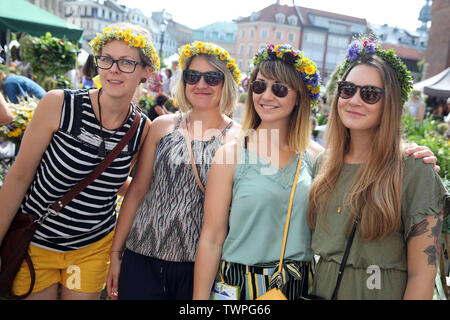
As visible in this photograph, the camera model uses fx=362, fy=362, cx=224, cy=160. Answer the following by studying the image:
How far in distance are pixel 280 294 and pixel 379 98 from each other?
1.09 meters

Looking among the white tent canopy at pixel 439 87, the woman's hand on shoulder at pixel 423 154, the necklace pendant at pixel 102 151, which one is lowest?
the necklace pendant at pixel 102 151

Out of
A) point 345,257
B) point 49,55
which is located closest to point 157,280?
point 345,257

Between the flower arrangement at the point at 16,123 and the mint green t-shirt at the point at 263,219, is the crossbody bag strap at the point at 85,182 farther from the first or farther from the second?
the flower arrangement at the point at 16,123

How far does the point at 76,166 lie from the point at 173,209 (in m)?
0.64

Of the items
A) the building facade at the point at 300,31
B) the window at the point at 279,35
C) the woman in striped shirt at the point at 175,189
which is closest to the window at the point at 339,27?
the building facade at the point at 300,31

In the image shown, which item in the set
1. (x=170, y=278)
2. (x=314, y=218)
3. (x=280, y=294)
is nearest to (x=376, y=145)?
(x=314, y=218)

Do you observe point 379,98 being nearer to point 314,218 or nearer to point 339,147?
point 339,147

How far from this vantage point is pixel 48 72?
20.9 ft

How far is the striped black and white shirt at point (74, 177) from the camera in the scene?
2164 mm

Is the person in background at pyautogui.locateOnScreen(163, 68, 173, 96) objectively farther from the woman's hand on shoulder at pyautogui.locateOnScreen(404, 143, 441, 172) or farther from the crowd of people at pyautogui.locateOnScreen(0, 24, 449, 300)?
the woman's hand on shoulder at pyautogui.locateOnScreen(404, 143, 441, 172)

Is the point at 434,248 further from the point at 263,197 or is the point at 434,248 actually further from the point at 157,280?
the point at 157,280

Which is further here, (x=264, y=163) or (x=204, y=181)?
(x=204, y=181)

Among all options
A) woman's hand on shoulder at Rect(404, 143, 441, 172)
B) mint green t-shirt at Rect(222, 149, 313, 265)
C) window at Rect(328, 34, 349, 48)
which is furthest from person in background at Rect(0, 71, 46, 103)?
window at Rect(328, 34, 349, 48)

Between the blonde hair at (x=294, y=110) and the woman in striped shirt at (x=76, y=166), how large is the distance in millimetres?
736
